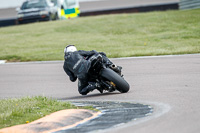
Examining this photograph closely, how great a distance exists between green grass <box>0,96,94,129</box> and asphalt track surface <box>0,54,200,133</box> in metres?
1.24

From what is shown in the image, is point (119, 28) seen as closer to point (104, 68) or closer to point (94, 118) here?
point (104, 68)

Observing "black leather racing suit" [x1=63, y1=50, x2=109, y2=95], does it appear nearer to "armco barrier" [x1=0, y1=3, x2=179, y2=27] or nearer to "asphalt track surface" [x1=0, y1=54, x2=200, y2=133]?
"asphalt track surface" [x1=0, y1=54, x2=200, y2=133]

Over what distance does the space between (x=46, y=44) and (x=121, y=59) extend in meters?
7.75

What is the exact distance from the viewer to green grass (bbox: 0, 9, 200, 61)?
19.4 meters

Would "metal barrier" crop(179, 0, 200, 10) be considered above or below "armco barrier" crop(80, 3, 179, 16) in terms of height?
above

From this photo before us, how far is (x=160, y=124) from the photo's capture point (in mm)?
6270

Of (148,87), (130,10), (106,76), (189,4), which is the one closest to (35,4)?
(130,10)

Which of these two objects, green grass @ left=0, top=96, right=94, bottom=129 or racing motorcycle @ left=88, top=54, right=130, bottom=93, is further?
racing motorcycle @ left=88, top=54, right=130, bottom=93

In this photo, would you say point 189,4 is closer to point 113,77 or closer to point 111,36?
point 111,36

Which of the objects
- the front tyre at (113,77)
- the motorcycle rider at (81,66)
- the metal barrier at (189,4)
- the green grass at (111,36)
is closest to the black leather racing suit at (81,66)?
the motorcycle rider at (81,66)

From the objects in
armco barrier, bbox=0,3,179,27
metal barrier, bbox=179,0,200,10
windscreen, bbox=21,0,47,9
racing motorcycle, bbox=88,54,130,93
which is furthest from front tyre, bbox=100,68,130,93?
armco barrier, bbox=0,3,179,27

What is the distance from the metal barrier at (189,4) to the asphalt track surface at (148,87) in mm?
14576

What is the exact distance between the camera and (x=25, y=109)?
8156mm

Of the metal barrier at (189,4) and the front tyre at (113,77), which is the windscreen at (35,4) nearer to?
the metal barrier at (189,4)
